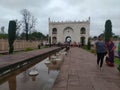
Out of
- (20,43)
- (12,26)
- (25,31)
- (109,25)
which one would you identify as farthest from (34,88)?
(25,31)

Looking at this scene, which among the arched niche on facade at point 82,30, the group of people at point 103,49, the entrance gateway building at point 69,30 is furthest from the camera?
the arched niche on facade at point 82,30

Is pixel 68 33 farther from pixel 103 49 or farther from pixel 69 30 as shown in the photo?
pixel 103 49

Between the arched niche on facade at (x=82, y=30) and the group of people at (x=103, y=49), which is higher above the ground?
the arched niche on facade at (x=82, y=30)

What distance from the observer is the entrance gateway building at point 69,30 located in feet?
187

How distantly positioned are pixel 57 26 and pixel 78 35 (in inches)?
310

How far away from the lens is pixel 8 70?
6.35 meters

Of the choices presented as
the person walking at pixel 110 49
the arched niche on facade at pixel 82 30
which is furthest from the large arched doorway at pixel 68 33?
the person walking at pixel 110 49

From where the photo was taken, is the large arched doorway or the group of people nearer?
the group of people

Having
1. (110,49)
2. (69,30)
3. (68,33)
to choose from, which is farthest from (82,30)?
(110,49)

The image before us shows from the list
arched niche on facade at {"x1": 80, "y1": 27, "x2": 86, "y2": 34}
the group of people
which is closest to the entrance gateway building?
arched niche on facade at {"x1": 80, "y1": 27, "x2": 86, "y2": 34}

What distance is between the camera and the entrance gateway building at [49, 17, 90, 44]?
57.1 m

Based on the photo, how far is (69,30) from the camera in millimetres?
58750

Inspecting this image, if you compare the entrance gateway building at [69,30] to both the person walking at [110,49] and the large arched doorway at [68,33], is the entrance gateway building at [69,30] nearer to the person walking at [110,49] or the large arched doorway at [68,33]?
the large arched doorway at [68,33]

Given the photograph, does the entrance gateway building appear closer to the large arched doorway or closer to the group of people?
the large arched doorway
